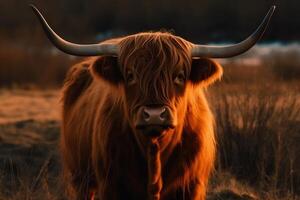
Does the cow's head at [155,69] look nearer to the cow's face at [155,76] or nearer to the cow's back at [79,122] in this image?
the cow's face at [155,76]

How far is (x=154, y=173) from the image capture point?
608cm

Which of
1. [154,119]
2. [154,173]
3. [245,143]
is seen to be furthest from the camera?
[245,143]

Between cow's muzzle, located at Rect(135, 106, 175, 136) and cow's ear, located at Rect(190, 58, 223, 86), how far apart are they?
0.66 m

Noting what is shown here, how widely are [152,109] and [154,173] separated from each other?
0.77 metres

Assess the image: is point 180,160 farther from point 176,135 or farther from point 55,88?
point 55,88

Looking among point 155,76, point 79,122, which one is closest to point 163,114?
point 155,76

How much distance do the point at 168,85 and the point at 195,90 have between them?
2.02ft

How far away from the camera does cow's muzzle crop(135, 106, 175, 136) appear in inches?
213

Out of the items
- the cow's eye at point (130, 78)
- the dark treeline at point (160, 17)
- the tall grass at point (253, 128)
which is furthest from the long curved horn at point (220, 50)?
the dark treeline at point (160, 17)

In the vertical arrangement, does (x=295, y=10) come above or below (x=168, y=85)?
below

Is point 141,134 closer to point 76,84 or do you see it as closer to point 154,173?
point 154,173

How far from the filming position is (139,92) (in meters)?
5.70

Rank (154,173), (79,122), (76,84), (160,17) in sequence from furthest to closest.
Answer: (160,17)
(76,84)
(79,122)
(154,173)

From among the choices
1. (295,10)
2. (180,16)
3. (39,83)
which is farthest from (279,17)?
(39,83)
